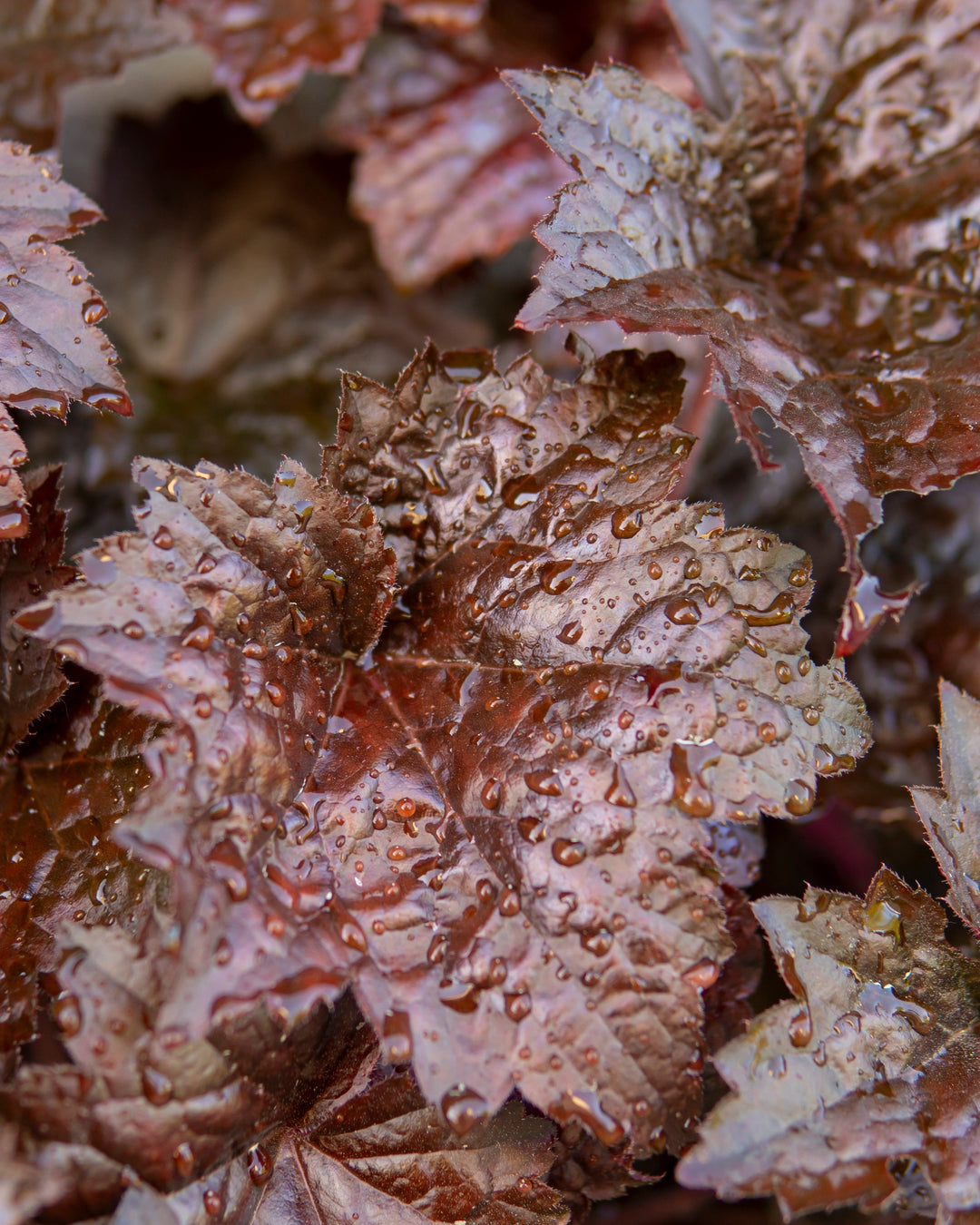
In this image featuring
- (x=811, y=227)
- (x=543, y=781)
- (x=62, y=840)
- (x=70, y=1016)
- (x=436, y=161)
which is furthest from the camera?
(x=436, y=161)

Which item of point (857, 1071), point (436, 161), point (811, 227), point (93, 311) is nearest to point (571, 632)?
point (857, 1071)

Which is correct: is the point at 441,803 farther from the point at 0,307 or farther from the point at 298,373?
the point at 298,373

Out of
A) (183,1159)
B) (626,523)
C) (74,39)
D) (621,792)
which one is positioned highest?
(74,39)

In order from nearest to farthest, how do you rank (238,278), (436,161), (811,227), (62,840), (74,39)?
(62,840) < (811,227) < (74,39) < (436,161) < (238,278)

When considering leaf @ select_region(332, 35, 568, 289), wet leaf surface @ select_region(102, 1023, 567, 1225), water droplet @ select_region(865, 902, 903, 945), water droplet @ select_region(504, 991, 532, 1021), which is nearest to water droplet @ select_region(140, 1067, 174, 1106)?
wet leaf surface @ select_region(102, 1023, 567, 1225)

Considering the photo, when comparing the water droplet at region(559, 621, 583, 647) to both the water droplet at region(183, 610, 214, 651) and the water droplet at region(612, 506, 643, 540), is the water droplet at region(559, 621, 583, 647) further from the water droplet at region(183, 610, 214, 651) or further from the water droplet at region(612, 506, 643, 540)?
the water droplet at region(183, 610, 214, 651)

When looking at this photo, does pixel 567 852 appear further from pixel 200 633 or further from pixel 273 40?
pixel 273 40
